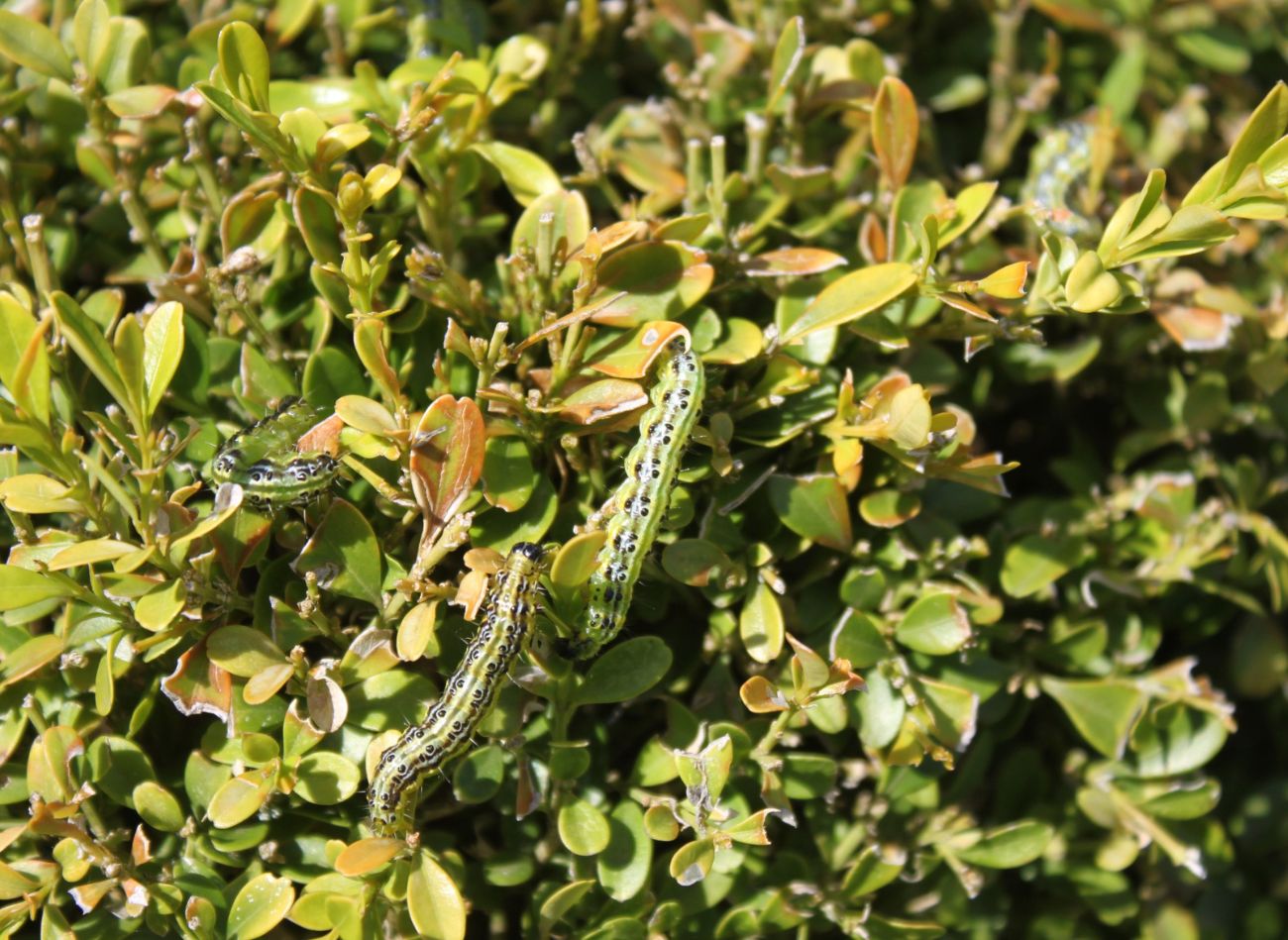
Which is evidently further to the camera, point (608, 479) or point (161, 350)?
point (608, 479)

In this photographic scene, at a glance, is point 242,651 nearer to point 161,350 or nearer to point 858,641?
point 161,350

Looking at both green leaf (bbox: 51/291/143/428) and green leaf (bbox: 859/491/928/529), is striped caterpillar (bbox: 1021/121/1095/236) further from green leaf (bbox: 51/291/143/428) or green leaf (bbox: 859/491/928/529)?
green leaf (bbox: 51/291/143/428)

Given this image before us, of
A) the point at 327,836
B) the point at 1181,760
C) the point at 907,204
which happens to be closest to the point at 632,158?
the point at 907,204

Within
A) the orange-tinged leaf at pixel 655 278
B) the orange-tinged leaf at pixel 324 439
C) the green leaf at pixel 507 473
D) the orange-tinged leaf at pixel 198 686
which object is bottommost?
A: the orange-tinged leaf at pixel 198 686

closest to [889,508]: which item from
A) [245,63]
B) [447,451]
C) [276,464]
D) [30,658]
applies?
[447,451]

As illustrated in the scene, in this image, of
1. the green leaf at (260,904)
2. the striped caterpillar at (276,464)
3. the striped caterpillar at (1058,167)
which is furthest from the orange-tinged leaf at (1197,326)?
the green leaf at (260,904)

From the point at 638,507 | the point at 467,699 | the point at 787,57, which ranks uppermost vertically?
the point at 787,57

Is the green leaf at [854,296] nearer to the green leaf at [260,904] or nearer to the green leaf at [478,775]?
the green leaf at [478,775]
